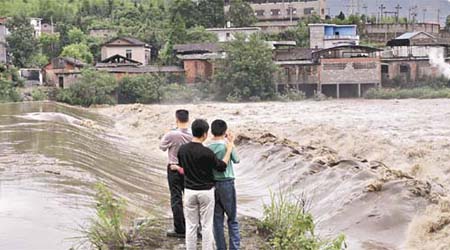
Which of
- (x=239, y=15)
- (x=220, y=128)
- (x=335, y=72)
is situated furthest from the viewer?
(x=239, y=15)

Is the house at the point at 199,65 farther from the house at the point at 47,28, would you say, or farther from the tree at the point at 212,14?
the house at the point at 47,28

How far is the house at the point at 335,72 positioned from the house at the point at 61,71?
1869cm

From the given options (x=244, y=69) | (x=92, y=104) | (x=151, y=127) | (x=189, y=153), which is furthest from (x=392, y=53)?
(x=189, y=153)

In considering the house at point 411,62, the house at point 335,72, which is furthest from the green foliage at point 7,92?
the house at point 411,62

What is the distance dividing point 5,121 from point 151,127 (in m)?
6.50

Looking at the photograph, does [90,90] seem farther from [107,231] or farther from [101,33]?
[107,231]

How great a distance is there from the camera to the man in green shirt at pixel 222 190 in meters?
6.43

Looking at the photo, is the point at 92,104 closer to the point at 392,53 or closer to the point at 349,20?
the point at 392,53

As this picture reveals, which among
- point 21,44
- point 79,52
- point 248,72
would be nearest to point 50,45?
point 79,52

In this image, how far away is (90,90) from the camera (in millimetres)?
53000

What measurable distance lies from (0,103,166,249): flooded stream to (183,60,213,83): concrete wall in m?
36.4

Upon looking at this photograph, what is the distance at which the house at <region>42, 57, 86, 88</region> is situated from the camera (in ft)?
191

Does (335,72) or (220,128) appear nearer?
(220,128)

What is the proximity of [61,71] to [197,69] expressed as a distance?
1254cm
